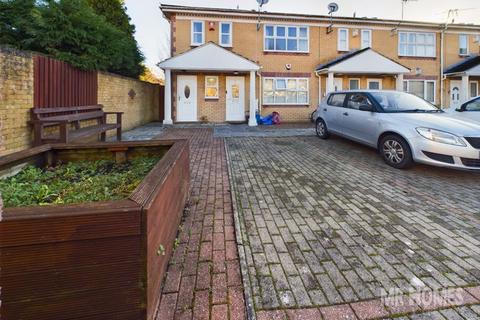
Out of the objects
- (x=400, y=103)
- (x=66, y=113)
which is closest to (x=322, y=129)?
(x=400, y=103)

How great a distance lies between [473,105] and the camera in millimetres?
7887

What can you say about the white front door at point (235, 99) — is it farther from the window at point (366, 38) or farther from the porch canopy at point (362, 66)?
the window at point (366, 38)

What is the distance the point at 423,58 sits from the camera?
56.7 feet

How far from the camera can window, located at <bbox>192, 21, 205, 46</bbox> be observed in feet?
48.3

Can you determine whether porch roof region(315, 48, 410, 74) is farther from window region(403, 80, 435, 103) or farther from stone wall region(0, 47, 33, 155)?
stone wall region(0, 47, 33, 155)

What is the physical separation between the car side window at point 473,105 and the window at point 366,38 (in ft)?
32.9

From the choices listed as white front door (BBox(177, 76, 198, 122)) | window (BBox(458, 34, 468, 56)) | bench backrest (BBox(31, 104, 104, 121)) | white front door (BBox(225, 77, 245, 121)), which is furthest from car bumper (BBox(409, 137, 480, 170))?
window (BBox(458, 34, 468, 56))

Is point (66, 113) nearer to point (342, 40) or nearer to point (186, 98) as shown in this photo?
point (186, 98)

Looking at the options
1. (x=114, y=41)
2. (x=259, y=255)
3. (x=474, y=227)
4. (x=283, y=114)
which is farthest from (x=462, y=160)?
(x=283, y=114)

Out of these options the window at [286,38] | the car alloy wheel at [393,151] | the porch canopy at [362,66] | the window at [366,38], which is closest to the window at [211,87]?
the window at [286,38]

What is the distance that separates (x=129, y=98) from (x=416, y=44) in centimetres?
1681

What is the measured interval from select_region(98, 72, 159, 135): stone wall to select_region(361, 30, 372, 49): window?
12.5 metres

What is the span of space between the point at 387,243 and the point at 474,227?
3.90 feet

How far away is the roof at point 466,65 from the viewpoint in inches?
615
